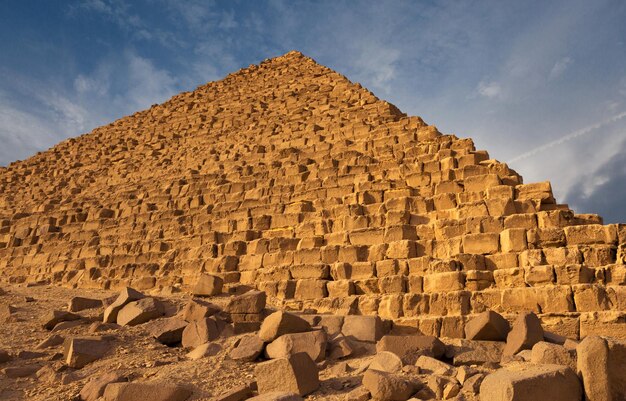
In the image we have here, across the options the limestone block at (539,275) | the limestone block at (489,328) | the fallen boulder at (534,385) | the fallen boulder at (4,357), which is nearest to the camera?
the fallen boulder at (534,385)

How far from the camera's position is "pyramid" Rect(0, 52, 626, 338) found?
7.48 metres

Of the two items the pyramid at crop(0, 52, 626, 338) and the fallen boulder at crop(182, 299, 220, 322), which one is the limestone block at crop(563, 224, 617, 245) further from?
the fallen boulder at crop(182, 299, 220, 322)

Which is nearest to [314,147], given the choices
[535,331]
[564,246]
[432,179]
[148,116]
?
[432,179]

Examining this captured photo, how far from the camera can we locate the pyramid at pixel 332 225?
24.5ft

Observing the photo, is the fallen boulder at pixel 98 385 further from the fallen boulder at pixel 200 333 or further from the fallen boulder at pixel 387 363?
the fallen boulder at pixel 387 363

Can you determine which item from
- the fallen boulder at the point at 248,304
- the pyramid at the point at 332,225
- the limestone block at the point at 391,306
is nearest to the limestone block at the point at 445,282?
the pyramid at the point at 332,225

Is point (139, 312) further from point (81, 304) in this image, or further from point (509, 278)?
point (509, 278)

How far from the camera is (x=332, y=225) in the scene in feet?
32.5

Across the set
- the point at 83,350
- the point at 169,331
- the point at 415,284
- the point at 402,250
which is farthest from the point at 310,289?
the point at 83,350

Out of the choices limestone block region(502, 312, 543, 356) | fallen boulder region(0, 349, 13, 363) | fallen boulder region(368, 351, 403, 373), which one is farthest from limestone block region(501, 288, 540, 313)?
fallen boulder region(0, 349, 13, 363)

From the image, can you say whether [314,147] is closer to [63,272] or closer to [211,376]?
[63,272]

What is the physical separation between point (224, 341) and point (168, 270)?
4946 mm

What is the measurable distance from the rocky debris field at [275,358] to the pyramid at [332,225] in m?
0.91

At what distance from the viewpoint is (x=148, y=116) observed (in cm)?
2494
